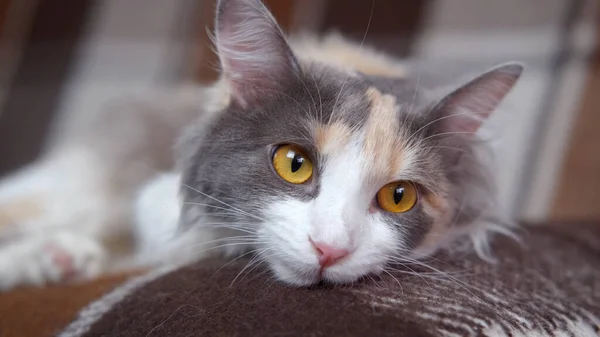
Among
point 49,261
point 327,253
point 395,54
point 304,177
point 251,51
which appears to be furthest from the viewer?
point 395,54

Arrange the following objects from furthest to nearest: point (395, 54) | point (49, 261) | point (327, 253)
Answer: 1. point (395, 54)
2. point (49, 261)
3. point (327, 253)

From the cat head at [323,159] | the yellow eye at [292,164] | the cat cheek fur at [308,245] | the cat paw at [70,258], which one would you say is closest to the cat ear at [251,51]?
the cat head at [323,159]

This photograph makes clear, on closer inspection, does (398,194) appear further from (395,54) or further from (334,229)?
(395,54)

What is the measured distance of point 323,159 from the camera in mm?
921

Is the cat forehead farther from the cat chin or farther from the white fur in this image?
the cat chin

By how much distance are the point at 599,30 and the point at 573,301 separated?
1189 millimetres

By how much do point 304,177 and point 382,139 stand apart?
0.50ft

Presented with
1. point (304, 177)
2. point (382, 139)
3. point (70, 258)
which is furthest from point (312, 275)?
point (70, 258)

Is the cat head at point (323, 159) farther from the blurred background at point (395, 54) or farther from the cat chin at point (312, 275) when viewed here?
the blurred background at point (395, 54)

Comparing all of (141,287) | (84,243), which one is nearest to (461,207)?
(141,287)

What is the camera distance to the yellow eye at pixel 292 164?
3.06 ft

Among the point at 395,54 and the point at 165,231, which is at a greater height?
the point at 395,54

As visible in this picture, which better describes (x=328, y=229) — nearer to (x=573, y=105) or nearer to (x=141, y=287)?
(x=141, y=287)

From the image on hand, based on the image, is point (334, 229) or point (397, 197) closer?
point (334, 229)
